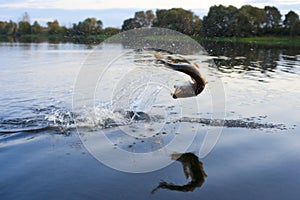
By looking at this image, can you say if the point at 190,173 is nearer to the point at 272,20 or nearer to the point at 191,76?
the point at 191,76

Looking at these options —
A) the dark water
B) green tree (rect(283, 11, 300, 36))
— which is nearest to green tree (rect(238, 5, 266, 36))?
green tree (rect(283, 11, 300, 36))

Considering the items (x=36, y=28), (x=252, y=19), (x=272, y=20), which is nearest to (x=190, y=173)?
(x=252, y=19)

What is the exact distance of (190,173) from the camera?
712 cm

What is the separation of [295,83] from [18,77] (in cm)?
1424

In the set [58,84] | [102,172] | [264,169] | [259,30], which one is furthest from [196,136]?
[259,30]

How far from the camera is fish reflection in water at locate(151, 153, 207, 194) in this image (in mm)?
6473

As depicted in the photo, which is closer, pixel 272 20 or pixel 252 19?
pixel 252 19

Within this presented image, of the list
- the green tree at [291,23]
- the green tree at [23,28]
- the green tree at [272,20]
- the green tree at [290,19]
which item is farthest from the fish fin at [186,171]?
the green tree at [23,28]

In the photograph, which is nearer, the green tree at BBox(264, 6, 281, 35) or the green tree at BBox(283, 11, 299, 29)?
the green tree at BBox(283, 11, 299, 29)

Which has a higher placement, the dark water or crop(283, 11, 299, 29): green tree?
crop(283, 11, 299, 29): green tree

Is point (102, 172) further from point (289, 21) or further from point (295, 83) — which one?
point (289, 21)

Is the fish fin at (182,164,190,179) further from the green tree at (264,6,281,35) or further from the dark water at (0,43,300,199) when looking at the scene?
the green tree at (264,6,281,35)

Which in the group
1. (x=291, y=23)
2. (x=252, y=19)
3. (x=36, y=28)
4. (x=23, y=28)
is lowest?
(x=23, y=28)

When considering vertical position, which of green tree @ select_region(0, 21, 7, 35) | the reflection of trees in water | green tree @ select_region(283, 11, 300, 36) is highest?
green tree @ select_region(283, 11, 300, 36)
